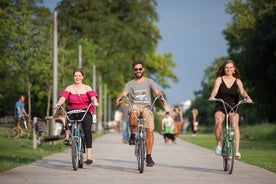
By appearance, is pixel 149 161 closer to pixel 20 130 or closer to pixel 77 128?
pixel 77 128

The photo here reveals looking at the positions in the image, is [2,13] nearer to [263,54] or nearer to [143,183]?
[143,183]

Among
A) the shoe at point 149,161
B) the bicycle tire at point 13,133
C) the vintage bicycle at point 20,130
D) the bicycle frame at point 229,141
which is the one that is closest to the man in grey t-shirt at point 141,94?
the shoe at point 149,161

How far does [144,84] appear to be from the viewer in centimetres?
1339

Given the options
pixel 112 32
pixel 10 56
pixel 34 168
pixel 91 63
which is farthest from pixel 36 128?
pixel 112 32

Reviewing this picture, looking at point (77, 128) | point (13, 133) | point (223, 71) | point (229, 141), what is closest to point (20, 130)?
point (13, 133)

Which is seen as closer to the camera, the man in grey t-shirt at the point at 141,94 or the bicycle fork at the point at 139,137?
the bicycle fork at the point at 139,137

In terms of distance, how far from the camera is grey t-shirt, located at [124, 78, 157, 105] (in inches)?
525

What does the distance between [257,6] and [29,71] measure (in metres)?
33.6

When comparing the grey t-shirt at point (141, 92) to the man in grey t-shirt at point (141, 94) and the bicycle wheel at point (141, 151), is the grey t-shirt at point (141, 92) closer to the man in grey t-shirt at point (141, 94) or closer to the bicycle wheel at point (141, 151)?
the man in grey t-shirt at point (141, 94)

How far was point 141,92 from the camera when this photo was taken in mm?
13367

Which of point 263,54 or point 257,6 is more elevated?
point 257,6

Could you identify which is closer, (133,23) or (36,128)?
(36,128)

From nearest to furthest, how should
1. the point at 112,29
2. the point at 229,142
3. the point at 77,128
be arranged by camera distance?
the point at 229,142 < the point at 77,128 < the point at 112,29

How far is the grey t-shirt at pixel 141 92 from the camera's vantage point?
13336mm
